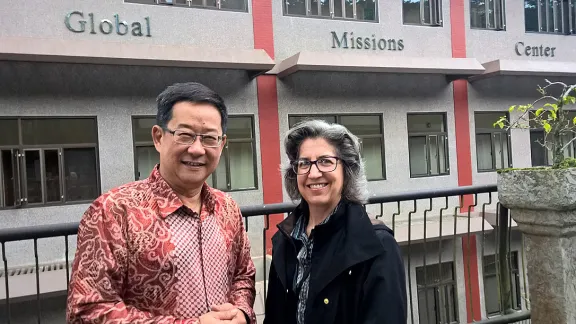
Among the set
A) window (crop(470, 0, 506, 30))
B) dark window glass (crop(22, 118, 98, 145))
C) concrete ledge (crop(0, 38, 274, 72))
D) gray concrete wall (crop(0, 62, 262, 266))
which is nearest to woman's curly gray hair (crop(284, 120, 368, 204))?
concrete ledge (crop(0, 38, 274, 72))

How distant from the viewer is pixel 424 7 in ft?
38.9

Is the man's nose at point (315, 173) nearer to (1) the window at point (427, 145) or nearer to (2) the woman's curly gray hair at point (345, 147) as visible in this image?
(2) the woman's curly gray hair at point (345, 147)

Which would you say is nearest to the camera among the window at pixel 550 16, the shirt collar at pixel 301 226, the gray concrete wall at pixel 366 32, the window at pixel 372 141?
the shirt collar at pixel 301 226

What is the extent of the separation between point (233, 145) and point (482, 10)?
27.9 feet

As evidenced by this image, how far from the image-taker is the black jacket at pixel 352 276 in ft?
5.10

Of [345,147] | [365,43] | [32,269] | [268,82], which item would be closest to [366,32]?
[365,43]

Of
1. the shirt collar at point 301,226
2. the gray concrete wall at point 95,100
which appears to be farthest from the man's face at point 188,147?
the gray concrete wall at point 95,100

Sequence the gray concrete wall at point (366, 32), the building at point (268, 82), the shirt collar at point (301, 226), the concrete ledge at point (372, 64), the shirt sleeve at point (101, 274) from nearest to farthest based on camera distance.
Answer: the shirt sleeve at point (101, 274) → the shirt collar at point (301, 226) → the building at point (268, 82) → the concrete ledge at point (372, 64) → the gray concrete wall at point (366, 32)

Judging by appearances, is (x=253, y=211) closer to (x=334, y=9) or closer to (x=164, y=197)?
(x=164, y=197)

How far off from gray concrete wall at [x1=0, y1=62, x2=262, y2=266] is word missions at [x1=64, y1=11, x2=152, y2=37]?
2.34 feet

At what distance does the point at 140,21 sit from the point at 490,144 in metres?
10.4

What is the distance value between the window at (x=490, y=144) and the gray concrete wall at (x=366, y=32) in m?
2.42

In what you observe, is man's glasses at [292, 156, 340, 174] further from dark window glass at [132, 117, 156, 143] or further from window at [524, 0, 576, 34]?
window at [524, 0, 576, 34]

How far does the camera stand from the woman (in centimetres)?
158
